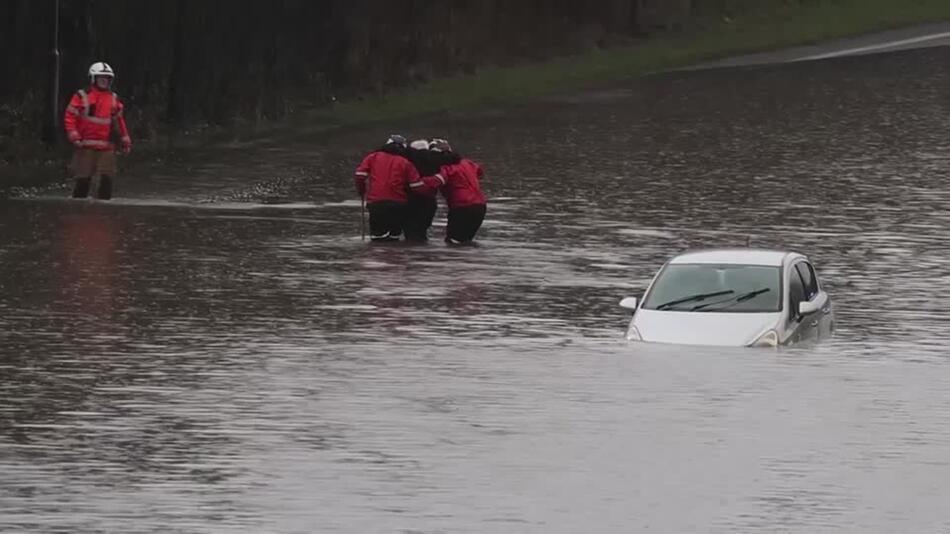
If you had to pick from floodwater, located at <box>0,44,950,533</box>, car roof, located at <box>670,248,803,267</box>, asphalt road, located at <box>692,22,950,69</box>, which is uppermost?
asphalt road, located at <box>692,22,950,69</box>

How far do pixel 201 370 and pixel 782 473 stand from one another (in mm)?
6268

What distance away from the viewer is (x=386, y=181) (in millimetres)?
32625

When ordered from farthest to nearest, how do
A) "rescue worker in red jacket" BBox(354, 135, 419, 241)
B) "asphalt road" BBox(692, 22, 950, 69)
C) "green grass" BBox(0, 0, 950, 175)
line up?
"asphalt road" BBox(692, 22, 950, 69), "green grass" BBox(0, 0, 950, 175), "rescue worker in red jacket" BBox(354, 135, 419, 241)

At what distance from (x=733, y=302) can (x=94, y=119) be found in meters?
13.1

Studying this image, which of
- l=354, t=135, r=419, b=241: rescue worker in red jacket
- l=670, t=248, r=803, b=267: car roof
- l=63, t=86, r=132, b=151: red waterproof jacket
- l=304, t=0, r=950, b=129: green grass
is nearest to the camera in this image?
l=670, t=248, r=803, b=267: car roof

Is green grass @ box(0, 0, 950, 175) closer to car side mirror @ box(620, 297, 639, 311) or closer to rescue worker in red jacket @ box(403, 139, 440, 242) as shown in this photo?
rescue worker in red jacket @ box(403, 139, 440, 242)

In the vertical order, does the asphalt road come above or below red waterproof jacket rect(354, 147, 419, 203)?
above

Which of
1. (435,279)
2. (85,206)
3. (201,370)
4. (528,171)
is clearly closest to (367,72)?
(528,171)

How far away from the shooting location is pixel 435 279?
2897 centimetres

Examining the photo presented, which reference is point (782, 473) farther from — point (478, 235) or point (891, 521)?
point (478, 235)

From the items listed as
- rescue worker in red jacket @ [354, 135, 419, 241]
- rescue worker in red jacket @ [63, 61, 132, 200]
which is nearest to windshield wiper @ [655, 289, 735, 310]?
rescue worker in red jacket @ [354, 135, 419, 241]

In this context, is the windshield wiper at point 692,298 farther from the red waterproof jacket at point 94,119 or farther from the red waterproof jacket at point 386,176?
the red waterproof jacket at point 94,119

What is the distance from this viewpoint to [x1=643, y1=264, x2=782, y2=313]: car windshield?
24.7 m

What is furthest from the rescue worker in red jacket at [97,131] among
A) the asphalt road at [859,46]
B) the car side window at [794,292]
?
the asphalt road at [859,46]
